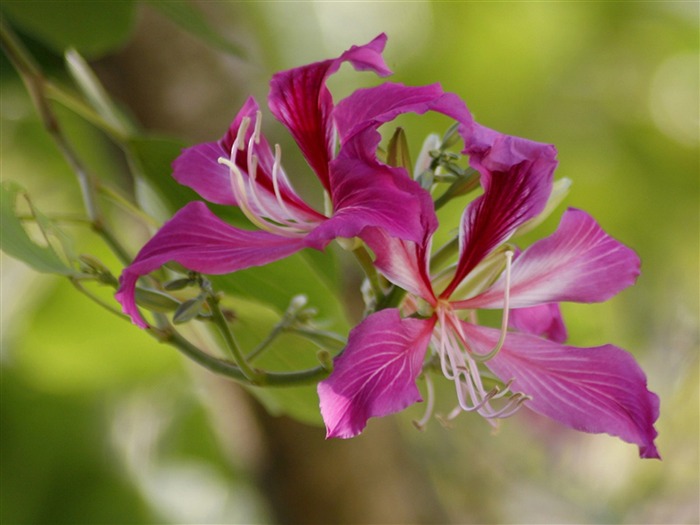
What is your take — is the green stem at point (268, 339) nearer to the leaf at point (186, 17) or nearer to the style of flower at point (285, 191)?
the style of flower at point (285, 191)

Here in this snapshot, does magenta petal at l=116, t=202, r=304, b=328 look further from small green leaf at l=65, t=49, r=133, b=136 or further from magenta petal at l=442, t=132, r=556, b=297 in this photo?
small green leaf at l=65, t=49, r=133, b=136

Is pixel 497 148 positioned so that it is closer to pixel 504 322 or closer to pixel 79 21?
pixel 504 322

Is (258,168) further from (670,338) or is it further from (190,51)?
(670,338)

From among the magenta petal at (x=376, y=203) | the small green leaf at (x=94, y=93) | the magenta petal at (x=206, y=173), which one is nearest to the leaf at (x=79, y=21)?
the small green leaf at (x=94, y=93)

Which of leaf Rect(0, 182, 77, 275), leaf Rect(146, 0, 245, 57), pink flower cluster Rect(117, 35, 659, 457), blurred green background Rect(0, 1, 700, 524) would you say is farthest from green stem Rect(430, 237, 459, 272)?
blurred green background Rect(0, 1, 700, 524)

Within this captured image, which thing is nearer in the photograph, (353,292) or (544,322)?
(544,322)

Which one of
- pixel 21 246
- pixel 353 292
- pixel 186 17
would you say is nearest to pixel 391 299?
pixel 21 246
